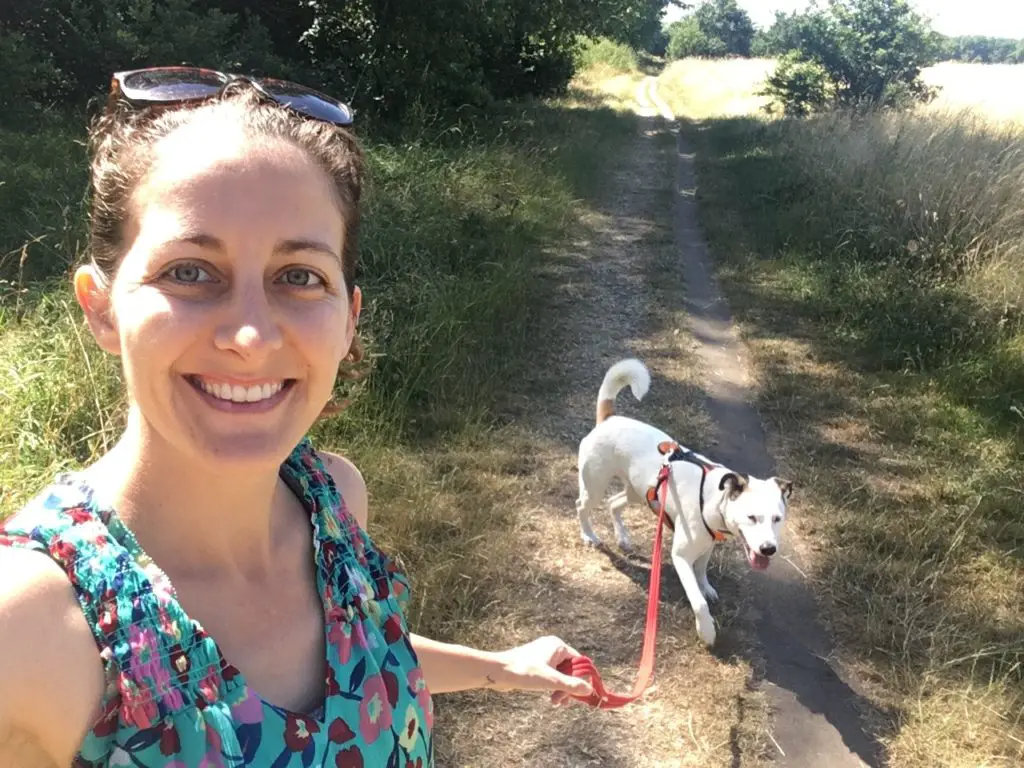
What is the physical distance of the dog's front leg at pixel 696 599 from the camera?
3.00m

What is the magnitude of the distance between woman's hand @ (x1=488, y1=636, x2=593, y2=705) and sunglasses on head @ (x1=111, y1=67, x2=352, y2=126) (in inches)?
40.6

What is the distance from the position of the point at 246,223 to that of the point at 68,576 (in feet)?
1.47

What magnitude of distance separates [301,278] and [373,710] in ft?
1.92

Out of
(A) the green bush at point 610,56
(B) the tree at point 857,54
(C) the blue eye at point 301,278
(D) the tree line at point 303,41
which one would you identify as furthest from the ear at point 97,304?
(A) the green bush at point 610,56

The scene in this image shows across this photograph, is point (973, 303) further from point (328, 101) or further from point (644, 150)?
point (644, 150)

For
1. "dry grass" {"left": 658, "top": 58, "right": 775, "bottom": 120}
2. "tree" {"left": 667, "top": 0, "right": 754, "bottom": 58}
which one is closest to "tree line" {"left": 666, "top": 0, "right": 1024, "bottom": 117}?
"dry grass" {"left": 658, "top": 58, "right": 775, "bottom": 120}

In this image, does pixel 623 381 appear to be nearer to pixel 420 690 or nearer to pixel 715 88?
pixel 420 690

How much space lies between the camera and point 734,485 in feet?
9.49

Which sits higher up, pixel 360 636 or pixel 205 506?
pixel 205 506

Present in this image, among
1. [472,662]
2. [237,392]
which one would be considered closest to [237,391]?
[237,392]

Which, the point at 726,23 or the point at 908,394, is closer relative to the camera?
the point at 908,394

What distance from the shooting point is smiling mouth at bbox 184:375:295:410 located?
2.92ft

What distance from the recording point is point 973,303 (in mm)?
5730

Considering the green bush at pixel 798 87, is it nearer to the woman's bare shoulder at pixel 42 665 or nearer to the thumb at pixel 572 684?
the thumb at pixel 572 684
